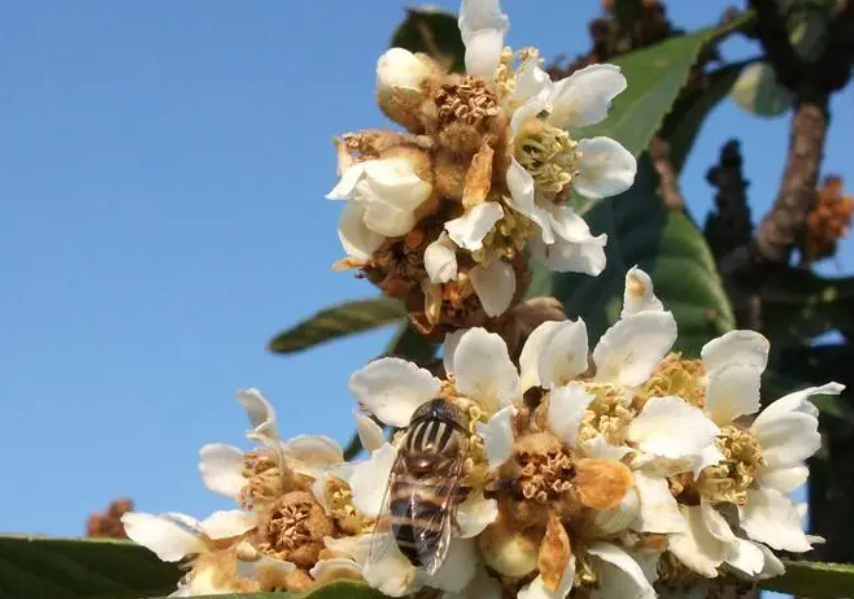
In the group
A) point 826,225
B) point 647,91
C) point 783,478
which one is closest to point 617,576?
point 783,478

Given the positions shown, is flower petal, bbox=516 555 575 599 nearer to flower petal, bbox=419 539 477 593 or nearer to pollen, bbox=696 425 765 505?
flower petal, bbox=419 539 477 593

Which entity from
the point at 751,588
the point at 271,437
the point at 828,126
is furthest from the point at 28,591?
the point at 828,126

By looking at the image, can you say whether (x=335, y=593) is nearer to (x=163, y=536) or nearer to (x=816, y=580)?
(x=163, y=536)

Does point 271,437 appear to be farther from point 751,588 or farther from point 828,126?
point 828,126

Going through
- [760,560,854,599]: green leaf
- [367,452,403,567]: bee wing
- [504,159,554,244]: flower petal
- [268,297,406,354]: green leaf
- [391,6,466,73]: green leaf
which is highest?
[391,6,466,73]: green leaf

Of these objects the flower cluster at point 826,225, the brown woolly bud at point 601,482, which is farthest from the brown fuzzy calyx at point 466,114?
the flower cluster at point 826,225

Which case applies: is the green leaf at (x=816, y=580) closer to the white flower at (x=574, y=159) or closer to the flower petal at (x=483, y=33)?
the white flower at (x=574, y=159)

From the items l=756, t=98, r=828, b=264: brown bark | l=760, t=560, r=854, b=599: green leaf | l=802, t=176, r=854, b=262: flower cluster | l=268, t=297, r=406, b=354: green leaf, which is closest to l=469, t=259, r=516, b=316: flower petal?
l=760, t=560, r=854, b=599: green leaf
